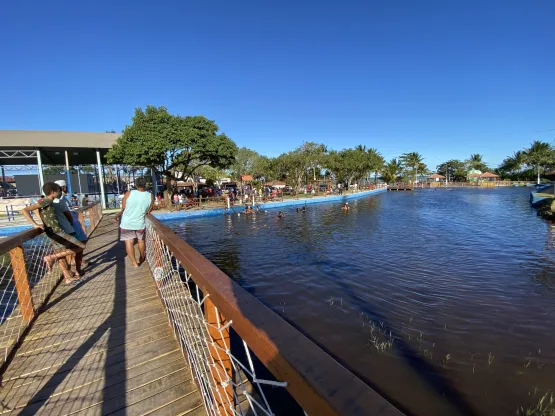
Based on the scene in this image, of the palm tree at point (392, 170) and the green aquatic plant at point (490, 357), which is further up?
the palm tree at point (392, 170)

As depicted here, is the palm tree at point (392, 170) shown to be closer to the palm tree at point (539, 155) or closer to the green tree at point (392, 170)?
the green tree at point (392, 170)

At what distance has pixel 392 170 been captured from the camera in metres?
69.8

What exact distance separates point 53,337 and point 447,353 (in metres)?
5.33

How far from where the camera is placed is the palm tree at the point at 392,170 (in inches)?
2741

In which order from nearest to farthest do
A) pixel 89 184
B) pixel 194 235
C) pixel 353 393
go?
pixel 353 393 < pixel 194 235 < pixel 89 184

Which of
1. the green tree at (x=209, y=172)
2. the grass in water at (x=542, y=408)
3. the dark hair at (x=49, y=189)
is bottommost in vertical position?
the grass in water at (x=542, y=408)

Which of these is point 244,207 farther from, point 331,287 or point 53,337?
point 53,337

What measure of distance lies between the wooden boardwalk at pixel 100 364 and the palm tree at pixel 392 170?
71.8 m

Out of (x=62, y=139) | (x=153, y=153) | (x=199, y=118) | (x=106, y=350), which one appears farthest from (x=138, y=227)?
(x=62, y=139)

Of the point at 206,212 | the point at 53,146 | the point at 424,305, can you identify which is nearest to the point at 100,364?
the point at 424,305

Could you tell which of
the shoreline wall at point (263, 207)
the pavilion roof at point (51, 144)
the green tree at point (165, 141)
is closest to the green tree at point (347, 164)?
the shoreline wall at point (263, 207)

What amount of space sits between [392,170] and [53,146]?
2645 inches

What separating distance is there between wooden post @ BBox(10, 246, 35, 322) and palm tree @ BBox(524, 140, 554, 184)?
240 feet

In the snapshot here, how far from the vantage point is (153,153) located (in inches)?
737
